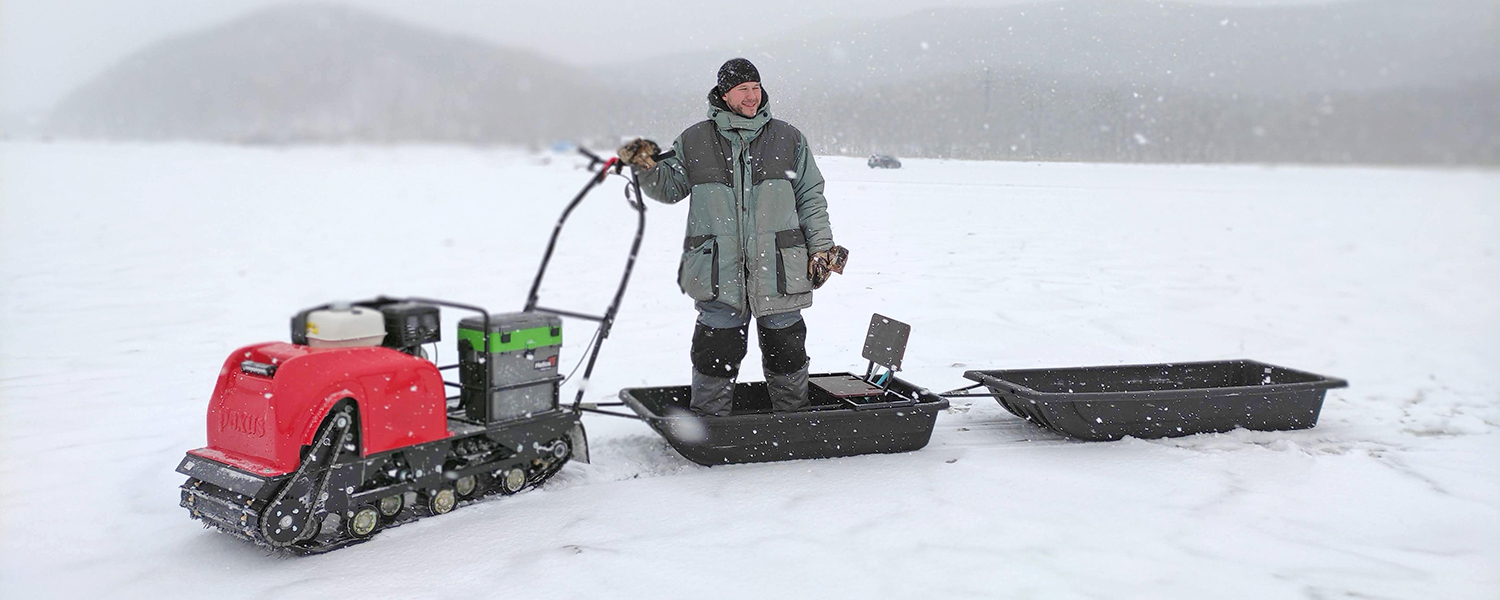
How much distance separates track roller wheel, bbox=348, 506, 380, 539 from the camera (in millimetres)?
2684

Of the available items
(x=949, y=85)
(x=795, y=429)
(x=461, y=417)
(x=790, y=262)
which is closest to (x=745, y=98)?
(x=790, y=262)

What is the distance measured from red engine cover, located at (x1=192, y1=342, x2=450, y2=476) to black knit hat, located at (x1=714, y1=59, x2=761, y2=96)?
62.0 inches

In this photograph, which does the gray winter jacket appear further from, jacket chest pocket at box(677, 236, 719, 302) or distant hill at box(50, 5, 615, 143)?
distant hill at box(50, 5, 615, 143)

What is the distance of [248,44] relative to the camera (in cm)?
313

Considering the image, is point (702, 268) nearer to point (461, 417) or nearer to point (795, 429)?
point (795, 429)

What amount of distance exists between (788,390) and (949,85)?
2.31 m

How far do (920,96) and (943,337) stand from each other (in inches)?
62.0

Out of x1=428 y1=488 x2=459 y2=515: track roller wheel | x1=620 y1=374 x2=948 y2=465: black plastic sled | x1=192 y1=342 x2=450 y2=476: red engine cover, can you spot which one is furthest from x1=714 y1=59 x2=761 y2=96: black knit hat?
x1=428 y1=488 x2=459 y2=515: track roller wheel

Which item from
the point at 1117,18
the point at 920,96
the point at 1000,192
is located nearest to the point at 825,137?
the point at 920,96

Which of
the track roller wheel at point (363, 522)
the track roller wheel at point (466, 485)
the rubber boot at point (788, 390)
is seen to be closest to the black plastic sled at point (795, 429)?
the rubber boot at point (788, 390)

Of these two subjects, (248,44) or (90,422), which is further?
(90,422)

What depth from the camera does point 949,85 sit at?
5.05 meters

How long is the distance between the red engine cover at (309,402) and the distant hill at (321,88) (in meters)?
0.76

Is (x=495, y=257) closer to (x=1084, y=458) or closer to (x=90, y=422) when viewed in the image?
(x=90, y=422)
